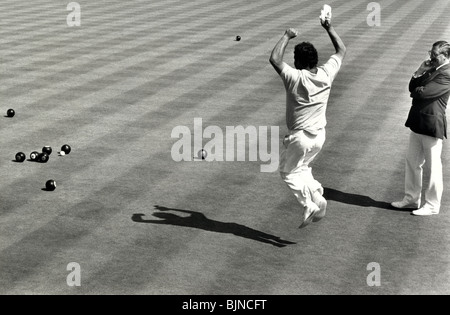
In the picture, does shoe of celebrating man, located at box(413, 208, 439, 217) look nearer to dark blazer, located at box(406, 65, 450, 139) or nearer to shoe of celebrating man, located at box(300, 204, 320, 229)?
dark blazer, located at box(406, 65, 450, 139)

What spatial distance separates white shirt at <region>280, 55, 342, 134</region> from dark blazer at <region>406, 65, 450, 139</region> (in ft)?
5.96

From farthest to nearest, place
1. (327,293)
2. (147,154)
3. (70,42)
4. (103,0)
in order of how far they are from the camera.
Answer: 1. (103,0)
2. (70,42)
3. (147,154)
4. (327,293)

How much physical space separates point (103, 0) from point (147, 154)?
93.1ft

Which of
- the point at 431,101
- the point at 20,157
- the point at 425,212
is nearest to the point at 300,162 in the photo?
the point at 431,101

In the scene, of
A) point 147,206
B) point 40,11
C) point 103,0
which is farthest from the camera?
point 103,0

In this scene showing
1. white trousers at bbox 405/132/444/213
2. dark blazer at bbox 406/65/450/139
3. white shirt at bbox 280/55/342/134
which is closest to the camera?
white shirt at bbox 280/55/342/134

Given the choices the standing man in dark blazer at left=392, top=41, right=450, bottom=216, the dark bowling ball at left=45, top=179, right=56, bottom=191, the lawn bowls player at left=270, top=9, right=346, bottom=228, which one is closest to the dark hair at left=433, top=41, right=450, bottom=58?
the standing man in dark blazer at left=392, top=41, right=450, bottom=216

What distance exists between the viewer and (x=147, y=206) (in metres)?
13.7

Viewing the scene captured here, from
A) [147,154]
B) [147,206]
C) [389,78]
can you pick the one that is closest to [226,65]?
[389,78]

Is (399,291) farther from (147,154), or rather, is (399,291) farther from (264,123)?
(264,123)

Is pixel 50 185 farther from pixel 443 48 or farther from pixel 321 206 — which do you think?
pixel 443 48

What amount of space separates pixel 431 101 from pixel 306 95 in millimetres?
2428

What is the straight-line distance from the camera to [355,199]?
14211mm

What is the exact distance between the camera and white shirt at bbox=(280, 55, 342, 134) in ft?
38.2
